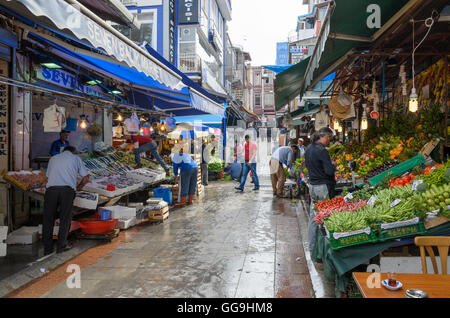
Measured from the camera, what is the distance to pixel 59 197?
6.00 m

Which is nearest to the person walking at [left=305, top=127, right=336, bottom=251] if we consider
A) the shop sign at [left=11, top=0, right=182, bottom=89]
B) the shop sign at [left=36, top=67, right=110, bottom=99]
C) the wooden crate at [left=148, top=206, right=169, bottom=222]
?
the shop sign at [left=11, top=0, right=182, bottom=89]

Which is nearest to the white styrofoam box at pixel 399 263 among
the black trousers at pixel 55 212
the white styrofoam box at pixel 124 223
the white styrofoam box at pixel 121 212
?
the black trousers at pixel 55 212

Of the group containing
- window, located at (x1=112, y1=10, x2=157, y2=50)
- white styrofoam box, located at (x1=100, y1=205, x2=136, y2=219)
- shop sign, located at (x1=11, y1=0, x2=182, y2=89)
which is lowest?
white styrofoam box, located at (x1=100, y1=205, x2=136, y2=219)

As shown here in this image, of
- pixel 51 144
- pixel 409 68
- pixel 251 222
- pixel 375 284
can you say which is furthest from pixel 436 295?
pixel 51 144

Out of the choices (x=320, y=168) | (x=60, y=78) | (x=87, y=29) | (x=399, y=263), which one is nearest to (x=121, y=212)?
(x=60, y=78)

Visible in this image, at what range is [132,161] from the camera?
37.7ft

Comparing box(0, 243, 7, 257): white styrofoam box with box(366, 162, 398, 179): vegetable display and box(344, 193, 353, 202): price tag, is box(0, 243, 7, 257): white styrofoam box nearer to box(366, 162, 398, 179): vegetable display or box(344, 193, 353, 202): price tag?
box(344, 193, 353, 202): price tag

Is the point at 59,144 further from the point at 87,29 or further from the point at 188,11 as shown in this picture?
the point at 188,11

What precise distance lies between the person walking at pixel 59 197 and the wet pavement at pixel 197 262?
0.57 m

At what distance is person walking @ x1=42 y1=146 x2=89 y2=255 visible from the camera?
5.91m

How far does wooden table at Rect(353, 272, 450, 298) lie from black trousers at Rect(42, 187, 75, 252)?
506 centimetres

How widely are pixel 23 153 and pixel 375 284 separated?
775cm

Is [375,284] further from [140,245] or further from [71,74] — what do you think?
[71,74]

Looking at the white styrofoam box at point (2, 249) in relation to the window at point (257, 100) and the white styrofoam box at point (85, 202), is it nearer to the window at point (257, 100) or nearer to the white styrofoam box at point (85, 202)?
the white styrofoam box at point (85, 202)
